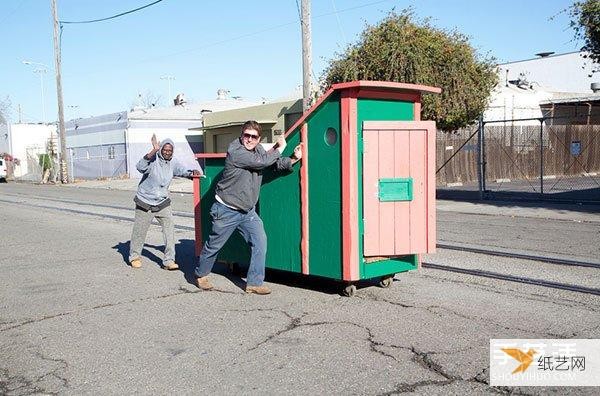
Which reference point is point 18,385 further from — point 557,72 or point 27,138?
point 27,138

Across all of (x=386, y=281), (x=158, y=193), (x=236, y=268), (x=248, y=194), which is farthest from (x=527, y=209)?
(x=248, y=194)

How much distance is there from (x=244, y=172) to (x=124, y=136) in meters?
35.7

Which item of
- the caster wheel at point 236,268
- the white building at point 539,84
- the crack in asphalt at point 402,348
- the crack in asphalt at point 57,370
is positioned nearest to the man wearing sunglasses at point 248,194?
the crack in asphalt at point 402,348

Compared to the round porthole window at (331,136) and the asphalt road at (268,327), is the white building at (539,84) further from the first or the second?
the round porthole window at (331,136)

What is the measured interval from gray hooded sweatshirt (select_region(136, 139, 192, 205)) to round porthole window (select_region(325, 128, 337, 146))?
8.13ft

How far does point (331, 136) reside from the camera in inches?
242

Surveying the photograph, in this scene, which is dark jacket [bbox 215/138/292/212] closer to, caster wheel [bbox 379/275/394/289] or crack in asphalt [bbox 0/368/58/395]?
caster wheel [bbox 379/275/394/289]

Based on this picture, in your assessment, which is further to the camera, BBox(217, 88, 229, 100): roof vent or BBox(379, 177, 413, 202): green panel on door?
BBox(217, 88, 229, 100): roof vent

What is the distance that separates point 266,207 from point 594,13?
10.4 metres

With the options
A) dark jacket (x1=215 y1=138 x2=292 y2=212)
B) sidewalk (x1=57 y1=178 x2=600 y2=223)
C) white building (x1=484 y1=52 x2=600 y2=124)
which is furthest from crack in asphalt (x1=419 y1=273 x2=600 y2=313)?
white building (x1=484 y1=52 x2=600 y2=124)

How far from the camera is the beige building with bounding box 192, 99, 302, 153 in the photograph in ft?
103

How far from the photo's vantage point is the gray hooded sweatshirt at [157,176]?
8062mm

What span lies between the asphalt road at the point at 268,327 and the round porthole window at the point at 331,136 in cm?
154

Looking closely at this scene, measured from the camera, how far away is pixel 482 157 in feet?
60.0
